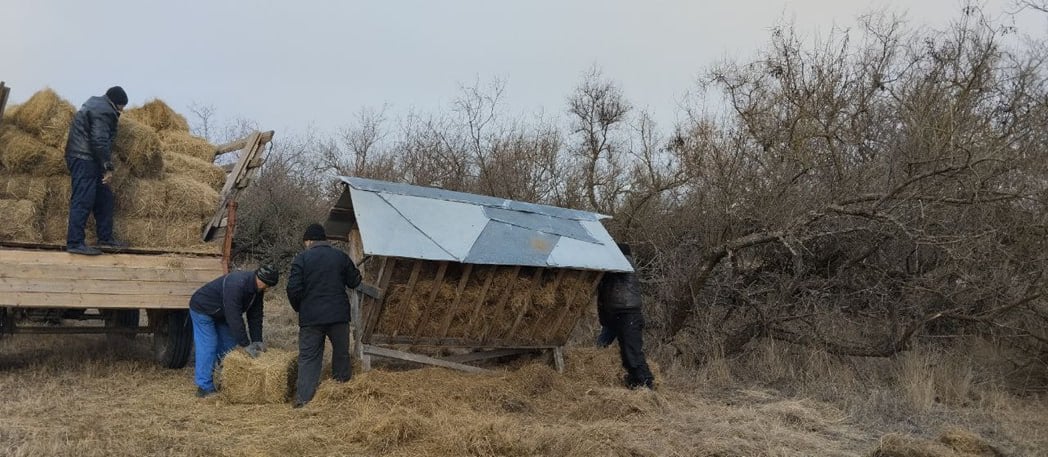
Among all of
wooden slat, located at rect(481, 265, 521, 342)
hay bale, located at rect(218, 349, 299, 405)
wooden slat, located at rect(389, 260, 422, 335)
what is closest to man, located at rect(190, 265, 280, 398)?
hay bale, located at rect(218, 349, 299, 405)

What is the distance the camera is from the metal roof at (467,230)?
22.9 ft

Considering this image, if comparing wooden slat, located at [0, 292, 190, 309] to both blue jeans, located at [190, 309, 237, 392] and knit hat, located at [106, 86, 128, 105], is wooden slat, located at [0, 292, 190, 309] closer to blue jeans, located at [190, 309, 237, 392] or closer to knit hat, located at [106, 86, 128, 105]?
blue jeans, located at [190, 309, 237, 392]

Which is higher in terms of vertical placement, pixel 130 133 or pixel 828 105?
pixel 828 105

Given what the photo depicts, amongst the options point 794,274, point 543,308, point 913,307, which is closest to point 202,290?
point 543,308

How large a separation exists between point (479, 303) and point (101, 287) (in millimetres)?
3530

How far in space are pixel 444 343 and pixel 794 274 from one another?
529cm

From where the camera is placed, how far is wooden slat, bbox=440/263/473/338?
734 cm

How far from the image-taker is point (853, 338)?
9.65 meters

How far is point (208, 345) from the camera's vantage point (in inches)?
274

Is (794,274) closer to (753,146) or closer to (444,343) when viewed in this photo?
(753,146)

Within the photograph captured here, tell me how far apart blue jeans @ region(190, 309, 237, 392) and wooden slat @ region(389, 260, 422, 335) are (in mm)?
1522

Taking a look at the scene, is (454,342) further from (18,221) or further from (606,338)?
(18,221)

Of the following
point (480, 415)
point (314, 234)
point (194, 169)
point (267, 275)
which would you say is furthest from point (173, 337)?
point (480, 415)

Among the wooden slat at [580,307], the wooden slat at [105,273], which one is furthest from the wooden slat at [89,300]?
the wooden slat at [580,307]
